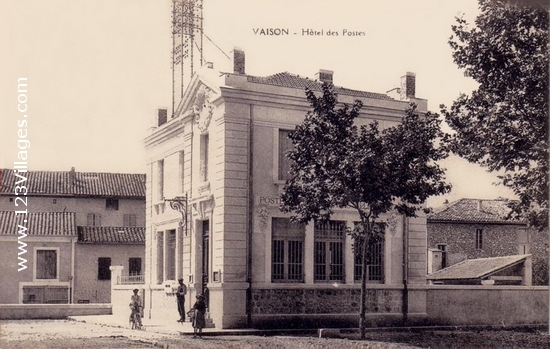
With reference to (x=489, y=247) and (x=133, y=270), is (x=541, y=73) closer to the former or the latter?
(x=489, y=247)

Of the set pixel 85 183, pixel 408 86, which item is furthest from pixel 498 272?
pixel 85 183

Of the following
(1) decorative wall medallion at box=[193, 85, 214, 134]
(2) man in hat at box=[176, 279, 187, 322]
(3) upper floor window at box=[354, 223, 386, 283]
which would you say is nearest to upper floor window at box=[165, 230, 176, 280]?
(2) man in hat at box=[176, 279, 187, 322]

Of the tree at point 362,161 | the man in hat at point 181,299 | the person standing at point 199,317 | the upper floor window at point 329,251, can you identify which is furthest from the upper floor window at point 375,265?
the person standing at point 199,317

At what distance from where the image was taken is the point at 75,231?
40.7m

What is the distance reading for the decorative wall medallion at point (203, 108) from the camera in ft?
78.6

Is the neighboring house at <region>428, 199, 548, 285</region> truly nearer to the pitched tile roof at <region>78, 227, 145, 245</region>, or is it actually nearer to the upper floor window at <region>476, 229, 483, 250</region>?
the upper floor window at <region>476, 229, 483, 250</region>

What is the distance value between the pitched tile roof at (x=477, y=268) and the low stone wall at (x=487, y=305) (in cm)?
397

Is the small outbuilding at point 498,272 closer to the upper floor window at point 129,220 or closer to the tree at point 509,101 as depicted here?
the tree at point 509,101

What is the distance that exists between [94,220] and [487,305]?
32.4 metres

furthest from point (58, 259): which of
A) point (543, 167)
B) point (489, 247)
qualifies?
point (543, 167)

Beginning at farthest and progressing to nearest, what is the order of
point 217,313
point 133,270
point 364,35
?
point 133,270
point 217,313
point 364,35

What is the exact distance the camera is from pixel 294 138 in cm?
1991

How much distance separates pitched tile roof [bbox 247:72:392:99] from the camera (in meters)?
24.7

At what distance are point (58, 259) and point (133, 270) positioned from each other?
502 cm
